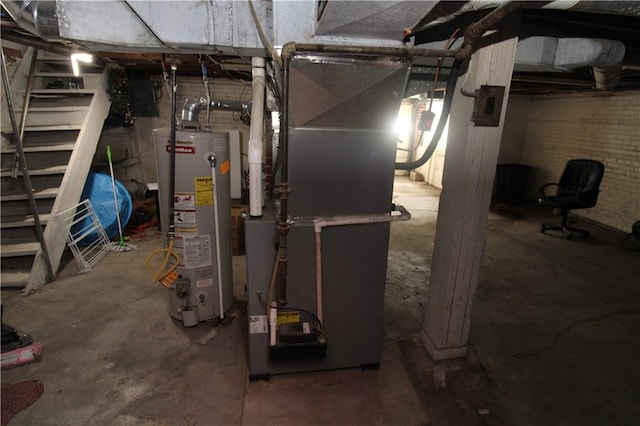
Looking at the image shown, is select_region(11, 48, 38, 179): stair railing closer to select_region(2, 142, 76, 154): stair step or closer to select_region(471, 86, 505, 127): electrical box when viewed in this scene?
select_region(2, 142, 76, 154): stair step

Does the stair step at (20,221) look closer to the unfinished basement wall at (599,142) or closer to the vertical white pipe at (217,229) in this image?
the vertical white pipe at (217,229)

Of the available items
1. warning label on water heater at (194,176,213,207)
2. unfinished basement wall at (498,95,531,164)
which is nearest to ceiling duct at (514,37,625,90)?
warning label on water heater at (194,176,213,207)

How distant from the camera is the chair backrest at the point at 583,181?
4277 mm

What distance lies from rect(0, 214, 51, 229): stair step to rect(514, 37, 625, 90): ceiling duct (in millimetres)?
4032

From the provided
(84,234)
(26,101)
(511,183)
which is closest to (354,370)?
(84,234)

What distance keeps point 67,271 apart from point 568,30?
4495 mm

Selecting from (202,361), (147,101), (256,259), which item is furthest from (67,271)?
(147,101)

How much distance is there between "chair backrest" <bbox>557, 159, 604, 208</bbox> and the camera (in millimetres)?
4277

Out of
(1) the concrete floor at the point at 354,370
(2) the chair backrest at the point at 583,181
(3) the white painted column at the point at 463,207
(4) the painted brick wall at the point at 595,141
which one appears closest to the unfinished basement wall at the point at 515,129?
(4) the painted brick wall at the point at 595,141

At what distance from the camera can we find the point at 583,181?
4.44 m

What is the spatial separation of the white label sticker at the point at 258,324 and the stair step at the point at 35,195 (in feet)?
8.91

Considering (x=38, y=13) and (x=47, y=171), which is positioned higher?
(x=38, y=13)

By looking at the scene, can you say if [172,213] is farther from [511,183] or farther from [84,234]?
[511,183]

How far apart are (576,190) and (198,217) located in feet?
16.3
